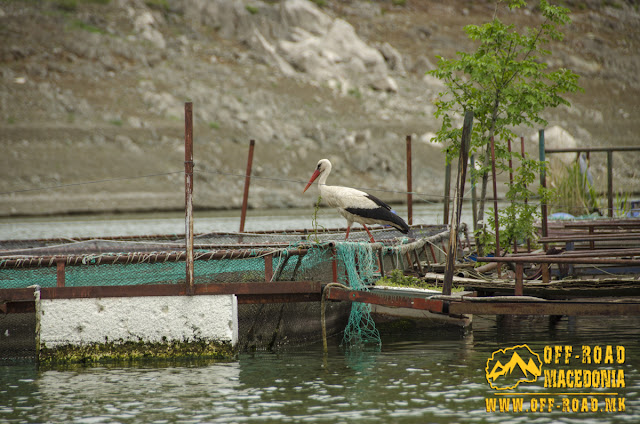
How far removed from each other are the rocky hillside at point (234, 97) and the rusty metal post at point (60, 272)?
58.4m

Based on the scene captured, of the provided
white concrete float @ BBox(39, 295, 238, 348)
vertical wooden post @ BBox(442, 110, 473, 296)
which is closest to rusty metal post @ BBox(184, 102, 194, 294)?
white concrete float @ BBox(39, 295, 238, 348)

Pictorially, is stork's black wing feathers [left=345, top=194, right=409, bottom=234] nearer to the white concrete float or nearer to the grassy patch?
the grassy patch

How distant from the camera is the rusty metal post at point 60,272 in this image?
12492 mm

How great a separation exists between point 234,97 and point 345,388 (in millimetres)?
85928

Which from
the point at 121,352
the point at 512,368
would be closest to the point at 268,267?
the point at 121,352

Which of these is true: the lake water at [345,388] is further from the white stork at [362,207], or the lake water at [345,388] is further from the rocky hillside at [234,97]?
the rocky hillside at [234,97]

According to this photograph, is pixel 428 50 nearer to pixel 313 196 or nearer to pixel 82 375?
pixel 313 196

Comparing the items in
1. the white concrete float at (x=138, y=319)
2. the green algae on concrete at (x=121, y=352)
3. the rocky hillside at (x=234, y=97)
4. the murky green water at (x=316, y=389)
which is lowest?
the murky green water at (x=316, y=389)

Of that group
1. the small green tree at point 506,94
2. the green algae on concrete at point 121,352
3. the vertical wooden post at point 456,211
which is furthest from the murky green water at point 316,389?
the small green tree at point 506,94

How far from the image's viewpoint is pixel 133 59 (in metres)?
99.6

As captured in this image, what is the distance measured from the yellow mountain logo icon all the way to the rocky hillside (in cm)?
6104

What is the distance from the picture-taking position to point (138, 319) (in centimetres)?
1226

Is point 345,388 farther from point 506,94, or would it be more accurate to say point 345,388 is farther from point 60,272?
point 506,94

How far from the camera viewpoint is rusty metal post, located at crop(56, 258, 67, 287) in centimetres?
1249
